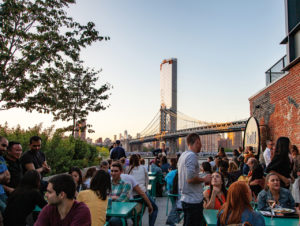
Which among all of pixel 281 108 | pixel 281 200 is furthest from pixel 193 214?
pixel 281 108

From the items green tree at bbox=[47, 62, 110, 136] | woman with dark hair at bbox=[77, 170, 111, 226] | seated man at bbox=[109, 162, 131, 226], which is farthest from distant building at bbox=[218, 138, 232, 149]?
woman with dark hair at bbox=[77, 170, 111, 226]

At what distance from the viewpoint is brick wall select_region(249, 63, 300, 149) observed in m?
7.16

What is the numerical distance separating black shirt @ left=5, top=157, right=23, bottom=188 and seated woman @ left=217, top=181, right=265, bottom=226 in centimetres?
281

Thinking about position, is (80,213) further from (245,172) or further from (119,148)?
(119,148)

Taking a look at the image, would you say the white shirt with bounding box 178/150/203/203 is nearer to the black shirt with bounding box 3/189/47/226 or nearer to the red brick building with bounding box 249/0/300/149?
the black shirt with bounding box 3/189/47/226

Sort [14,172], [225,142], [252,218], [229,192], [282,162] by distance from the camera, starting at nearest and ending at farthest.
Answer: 1. [252,218]
2. [229,192]
3. [14,172]
4. [282,162]
5. [225,142]

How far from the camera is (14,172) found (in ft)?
12.5

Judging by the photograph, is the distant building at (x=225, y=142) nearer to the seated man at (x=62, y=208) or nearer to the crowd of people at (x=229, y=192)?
the crowd of people at (x=229, y=192)

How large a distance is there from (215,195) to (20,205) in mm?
2244

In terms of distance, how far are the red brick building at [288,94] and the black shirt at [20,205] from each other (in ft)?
21.1

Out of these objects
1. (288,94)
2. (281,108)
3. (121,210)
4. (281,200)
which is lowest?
(121,210)

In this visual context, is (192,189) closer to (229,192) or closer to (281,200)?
(229,192)

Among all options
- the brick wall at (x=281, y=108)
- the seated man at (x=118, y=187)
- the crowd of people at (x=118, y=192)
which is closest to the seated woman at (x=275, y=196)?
the crowd of people at (x=118, y=192)

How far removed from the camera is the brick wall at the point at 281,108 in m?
7.16
